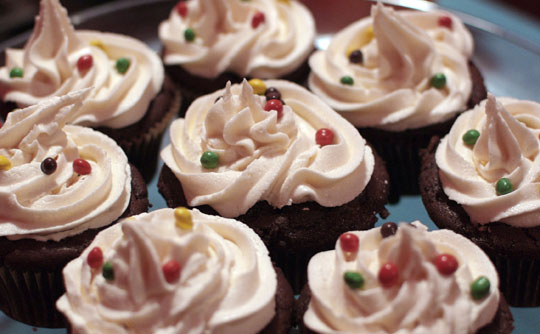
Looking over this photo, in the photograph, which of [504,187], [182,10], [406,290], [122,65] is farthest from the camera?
[182,10]

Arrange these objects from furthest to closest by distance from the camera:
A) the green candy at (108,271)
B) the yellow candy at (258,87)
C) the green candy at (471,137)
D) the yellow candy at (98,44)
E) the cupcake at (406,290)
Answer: the yellow candy at (98,44)
the yellow candy at (258,87)
the green candy at (471,137)
the green candy at (108,271)
the cupcake at (406,290)

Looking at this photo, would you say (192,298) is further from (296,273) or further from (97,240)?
(296,273)

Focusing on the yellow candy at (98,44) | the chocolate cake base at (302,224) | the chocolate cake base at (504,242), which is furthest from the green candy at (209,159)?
the yellow candy at (98,44)

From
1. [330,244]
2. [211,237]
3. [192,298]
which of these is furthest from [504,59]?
[192,298]

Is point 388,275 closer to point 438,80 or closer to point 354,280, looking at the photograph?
point 354,280

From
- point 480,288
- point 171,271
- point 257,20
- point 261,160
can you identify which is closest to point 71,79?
point 257,20

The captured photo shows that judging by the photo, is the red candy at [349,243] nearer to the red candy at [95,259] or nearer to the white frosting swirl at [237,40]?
the red candy at [95,259]
